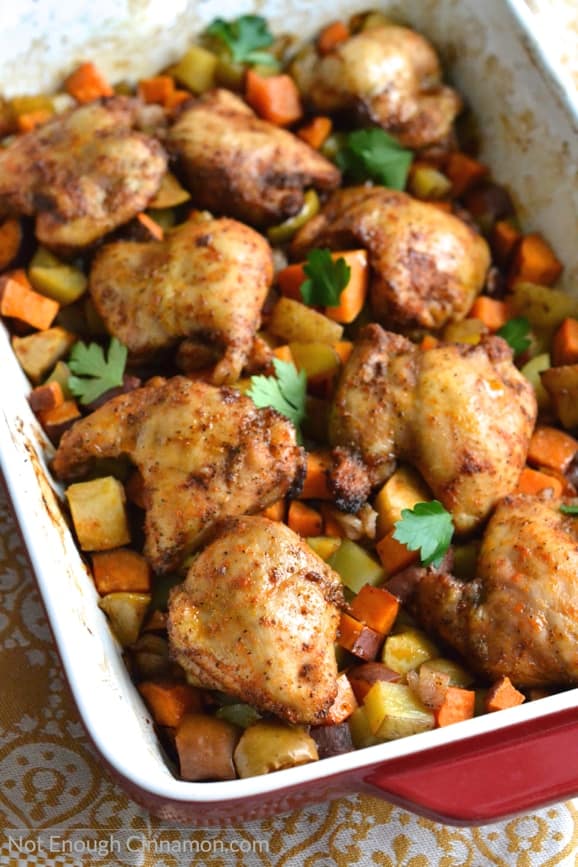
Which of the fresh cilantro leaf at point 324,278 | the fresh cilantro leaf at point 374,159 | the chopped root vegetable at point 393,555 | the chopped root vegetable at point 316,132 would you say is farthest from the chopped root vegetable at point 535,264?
the chopped root vegetable at point 393,555

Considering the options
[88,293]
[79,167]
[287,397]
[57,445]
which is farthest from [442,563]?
[79,167]

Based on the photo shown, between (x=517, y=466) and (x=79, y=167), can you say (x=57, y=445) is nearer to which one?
(x=79, y=167)

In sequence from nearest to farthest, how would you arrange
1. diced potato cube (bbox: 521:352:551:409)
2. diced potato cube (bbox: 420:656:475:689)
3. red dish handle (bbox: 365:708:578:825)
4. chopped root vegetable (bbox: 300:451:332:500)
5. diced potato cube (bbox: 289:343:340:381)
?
red dish handle (bbox: 365:708:578:825) → diced potato cube (bbox: 420:656:475:689) → chopped root vegetable (bbox: 300:451:332:500) → diced potato cube (bbox: 289:343:340:381) → diced potato cube (bbox: 521:352:551:409)

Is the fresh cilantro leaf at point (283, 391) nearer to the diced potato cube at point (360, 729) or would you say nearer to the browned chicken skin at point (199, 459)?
the browned chicken skin at point (199, 459)

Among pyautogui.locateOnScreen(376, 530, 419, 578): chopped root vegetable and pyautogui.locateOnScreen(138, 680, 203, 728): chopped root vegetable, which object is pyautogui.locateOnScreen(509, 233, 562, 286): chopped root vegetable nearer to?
pyautogui.locateOnScreen(376, 530, 419, 578): chopped root vegetable

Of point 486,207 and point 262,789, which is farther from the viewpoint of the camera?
point 486,207

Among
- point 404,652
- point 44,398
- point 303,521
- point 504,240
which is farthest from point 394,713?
point 504,240

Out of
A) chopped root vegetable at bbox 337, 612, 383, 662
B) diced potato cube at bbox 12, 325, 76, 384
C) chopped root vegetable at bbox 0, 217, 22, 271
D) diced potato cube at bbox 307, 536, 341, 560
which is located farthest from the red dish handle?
chopped root vegetable at bbox 0, 217, 22, 271
